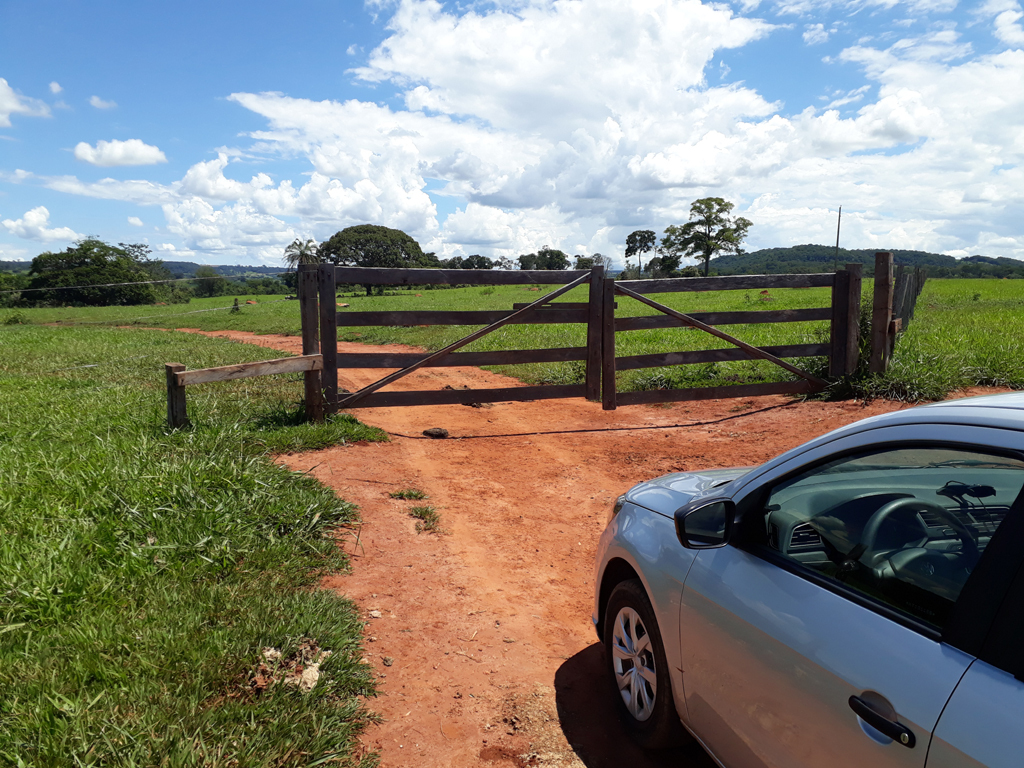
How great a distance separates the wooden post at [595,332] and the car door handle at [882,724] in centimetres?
694

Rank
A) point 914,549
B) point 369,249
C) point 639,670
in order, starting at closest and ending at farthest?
point 914,549
point 639,670
point 369,249

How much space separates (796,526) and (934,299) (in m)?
33.7

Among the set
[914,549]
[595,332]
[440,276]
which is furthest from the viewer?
[595,332]

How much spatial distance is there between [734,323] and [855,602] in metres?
7.34

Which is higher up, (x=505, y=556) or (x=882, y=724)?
(x=882, y=724)

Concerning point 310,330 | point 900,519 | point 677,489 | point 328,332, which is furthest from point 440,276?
point 900,519

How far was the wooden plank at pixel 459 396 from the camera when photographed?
317 inches

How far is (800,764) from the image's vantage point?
1861 mm

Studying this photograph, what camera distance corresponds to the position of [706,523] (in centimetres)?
237

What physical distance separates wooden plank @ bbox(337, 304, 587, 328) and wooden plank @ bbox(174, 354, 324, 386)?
549mm

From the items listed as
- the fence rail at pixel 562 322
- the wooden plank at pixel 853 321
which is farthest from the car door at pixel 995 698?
the wooden plank at pixel 853 321

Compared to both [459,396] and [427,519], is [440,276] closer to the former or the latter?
[459,396]

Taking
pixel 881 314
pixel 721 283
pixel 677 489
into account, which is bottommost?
pixel 677 489

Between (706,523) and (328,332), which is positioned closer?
(706,523)
